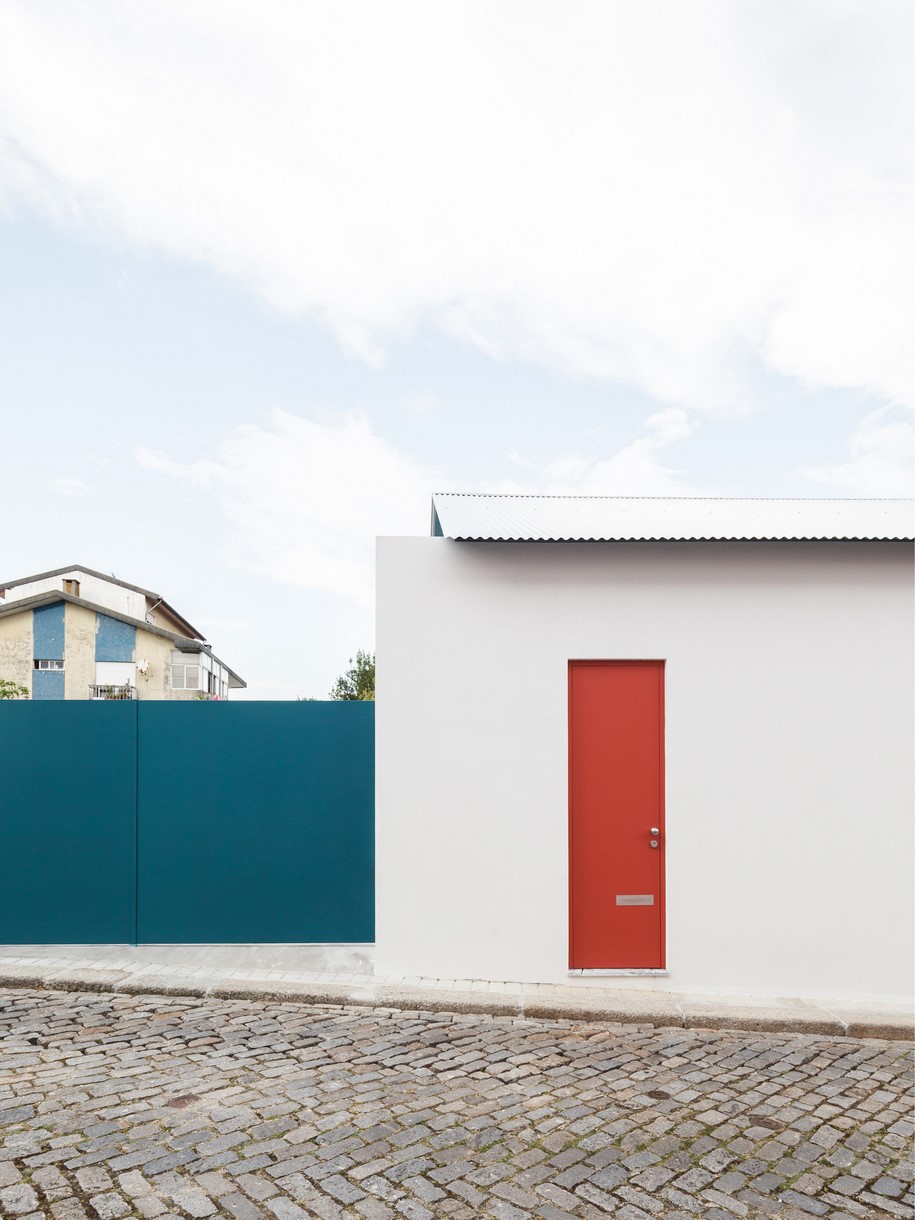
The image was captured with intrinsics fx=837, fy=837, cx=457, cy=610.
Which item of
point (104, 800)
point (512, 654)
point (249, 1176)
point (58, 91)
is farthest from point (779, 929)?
point (58, 91)

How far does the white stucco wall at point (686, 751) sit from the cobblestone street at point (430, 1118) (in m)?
0.97

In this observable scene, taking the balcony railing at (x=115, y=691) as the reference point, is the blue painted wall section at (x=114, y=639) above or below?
above

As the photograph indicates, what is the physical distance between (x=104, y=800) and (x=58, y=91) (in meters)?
6.43

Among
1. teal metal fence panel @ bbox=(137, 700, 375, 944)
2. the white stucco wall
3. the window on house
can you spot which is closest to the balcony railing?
the window on house

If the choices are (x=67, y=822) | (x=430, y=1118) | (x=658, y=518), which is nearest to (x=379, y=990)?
(x=430, y=1118)

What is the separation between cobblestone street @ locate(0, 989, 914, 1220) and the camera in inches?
137

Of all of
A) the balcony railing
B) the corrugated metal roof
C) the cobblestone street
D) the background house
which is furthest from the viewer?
the balcony railing

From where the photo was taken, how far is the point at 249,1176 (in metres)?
3.60

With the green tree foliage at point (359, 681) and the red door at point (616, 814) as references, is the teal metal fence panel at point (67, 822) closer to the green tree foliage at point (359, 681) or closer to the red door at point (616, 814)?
the red door at point (616, 814)

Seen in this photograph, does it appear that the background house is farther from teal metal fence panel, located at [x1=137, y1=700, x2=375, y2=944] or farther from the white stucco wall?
the white stucco wall

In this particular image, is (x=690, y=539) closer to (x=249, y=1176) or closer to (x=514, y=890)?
(x=514, y=890)

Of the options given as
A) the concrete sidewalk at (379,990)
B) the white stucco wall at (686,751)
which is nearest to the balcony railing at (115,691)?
the concrete sidewalk at (379,990)

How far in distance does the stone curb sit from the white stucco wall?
0.52 m

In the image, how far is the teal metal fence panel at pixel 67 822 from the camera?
734 cm
